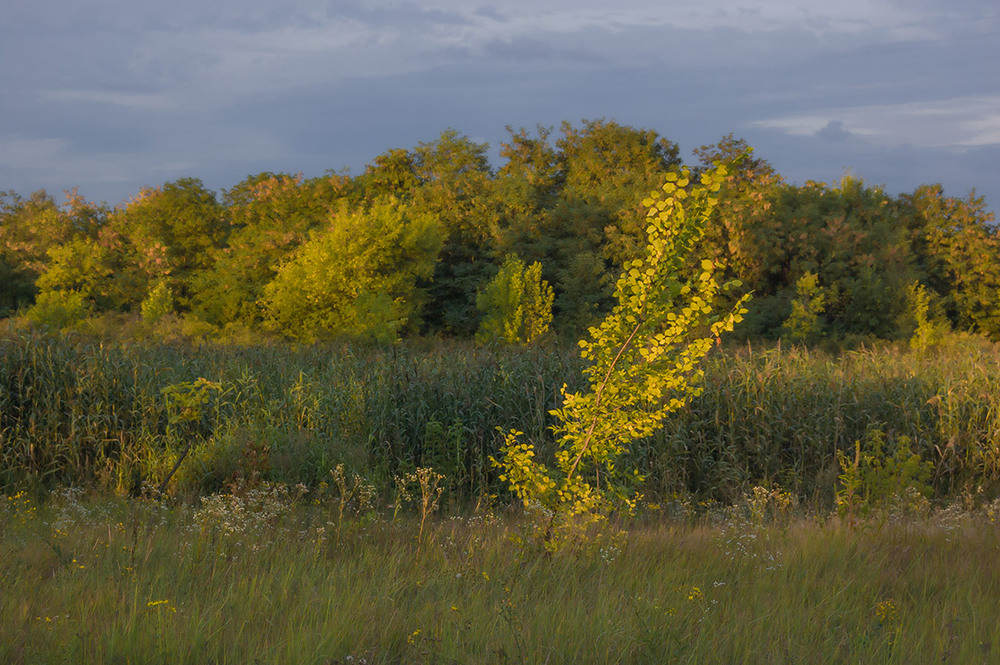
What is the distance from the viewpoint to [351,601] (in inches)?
148

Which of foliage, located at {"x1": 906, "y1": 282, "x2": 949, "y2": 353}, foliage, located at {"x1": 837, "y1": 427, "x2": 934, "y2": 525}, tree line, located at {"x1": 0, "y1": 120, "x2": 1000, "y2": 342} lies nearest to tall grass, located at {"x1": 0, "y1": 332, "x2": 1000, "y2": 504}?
foliage, located at {"x1": 837, "y1": 427, "x2": 934, "y2": 525}

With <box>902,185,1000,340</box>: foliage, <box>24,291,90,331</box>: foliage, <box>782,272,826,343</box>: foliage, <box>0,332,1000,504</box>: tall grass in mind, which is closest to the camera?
<box>0,332,1000,504</box>: tall grass

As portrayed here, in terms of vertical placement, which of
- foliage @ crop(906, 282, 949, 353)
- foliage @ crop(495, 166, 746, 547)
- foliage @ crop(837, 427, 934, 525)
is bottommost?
foliage @ crop(906, 282, 949, 353)

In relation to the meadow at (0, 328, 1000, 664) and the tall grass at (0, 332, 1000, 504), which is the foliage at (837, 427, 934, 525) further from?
the tall grass at (0, 332, 1000, 504)

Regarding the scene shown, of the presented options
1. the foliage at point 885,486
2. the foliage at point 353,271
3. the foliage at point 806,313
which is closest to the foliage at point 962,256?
the foliage at point 806,313

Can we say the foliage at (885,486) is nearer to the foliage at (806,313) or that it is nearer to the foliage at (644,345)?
the foliage at (644,345)

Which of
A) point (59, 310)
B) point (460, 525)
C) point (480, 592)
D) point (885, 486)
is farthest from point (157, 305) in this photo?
point (480, 592)

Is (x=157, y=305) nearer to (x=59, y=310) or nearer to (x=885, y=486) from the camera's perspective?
(x=59, y=310)

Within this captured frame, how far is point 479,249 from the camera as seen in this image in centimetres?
2770

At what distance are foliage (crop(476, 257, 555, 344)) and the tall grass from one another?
38.5 ft

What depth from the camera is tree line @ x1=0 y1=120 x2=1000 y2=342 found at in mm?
23094

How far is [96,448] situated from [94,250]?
74.2 feet

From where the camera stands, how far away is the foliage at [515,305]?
21688mm

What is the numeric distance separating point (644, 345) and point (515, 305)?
16.8 meters
